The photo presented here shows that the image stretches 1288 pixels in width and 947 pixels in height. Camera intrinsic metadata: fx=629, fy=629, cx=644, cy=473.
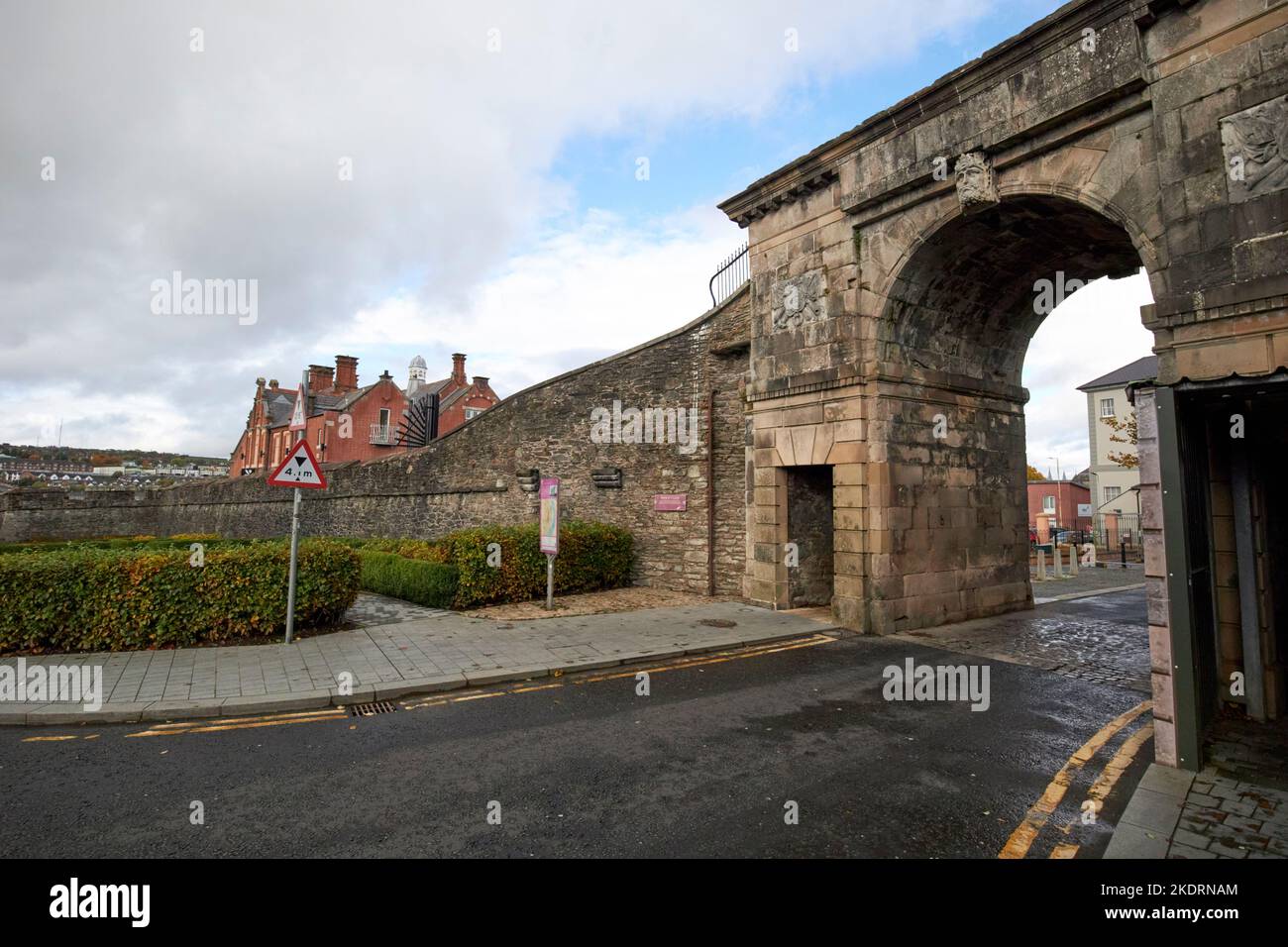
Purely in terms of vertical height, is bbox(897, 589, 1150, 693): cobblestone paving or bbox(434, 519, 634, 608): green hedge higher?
bbox(434, 519, 634, 608): green hedge

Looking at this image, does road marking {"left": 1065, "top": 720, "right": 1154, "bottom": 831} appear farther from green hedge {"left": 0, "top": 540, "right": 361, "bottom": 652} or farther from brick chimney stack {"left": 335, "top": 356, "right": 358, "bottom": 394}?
brick chimney stack {"left": 335, "top": 356, "right": 358, "bottom": 394}

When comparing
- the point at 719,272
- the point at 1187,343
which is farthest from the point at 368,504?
the point at 1187,343

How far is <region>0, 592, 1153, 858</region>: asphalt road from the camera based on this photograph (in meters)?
3.84

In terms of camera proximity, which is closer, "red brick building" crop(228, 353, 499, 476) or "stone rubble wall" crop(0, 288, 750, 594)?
"stone rubble wall" crop(0, 288, 750, 594)

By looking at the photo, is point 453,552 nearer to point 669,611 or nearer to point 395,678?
point 669,611

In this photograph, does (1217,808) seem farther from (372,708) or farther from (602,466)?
(602,466)

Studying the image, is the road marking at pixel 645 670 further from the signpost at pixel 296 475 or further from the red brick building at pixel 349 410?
the red brick building at pixel 349 410

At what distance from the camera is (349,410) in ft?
150

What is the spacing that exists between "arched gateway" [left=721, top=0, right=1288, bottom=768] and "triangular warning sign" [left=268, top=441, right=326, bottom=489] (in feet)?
26.4

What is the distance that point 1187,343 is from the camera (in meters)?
6.49

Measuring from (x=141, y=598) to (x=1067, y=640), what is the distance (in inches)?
549

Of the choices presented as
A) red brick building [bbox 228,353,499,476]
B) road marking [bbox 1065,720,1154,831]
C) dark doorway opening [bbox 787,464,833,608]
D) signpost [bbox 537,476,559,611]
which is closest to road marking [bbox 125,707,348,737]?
signpost [bbox 537,476,559,611]

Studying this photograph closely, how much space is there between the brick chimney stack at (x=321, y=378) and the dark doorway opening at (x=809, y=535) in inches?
1879

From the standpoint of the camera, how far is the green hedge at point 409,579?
40.8 ft
